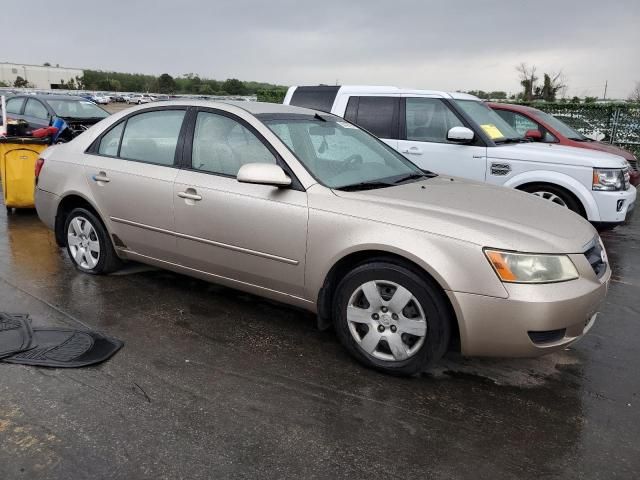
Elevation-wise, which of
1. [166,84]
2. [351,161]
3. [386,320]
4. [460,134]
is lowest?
[386,320]

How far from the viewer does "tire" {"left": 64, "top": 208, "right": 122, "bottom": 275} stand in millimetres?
4945

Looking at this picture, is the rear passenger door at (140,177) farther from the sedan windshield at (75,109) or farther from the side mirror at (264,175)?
the sedan windshield at (75,109)

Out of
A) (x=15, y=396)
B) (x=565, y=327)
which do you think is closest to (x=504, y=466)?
(x=565, y=327)

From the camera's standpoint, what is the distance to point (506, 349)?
123 inches

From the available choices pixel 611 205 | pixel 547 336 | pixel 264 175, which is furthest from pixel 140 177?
pixel 611 205

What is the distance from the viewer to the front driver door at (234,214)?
145 inches

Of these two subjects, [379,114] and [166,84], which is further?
[166,84]

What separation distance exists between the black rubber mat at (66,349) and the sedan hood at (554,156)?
191 inches

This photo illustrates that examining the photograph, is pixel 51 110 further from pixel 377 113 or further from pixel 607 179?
pixel 607 179

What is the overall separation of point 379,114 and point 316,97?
0.99 m

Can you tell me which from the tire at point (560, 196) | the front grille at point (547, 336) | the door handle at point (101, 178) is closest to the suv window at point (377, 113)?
the tire at point (560, 196)

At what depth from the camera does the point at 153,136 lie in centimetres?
464

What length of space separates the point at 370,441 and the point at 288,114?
8.60ft

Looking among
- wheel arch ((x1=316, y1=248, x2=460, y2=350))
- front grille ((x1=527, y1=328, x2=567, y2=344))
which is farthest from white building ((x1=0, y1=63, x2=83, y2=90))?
front grille ((x1=527, y1=328, x2=567, y2=344))
